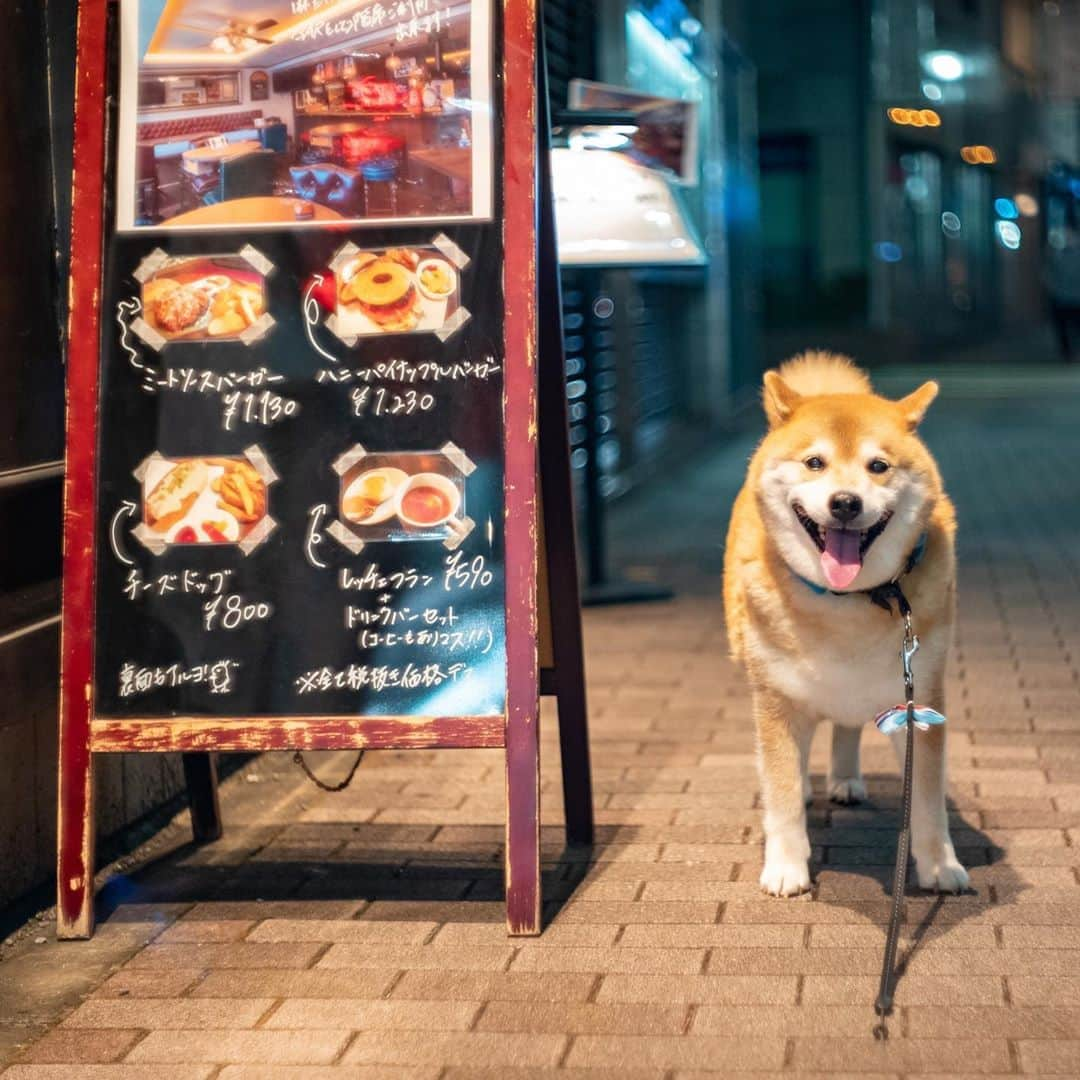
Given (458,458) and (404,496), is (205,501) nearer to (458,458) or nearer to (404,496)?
(404,496)

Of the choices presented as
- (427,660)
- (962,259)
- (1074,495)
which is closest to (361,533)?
(427,660)

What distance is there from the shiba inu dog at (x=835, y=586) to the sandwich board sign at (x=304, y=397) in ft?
2.13

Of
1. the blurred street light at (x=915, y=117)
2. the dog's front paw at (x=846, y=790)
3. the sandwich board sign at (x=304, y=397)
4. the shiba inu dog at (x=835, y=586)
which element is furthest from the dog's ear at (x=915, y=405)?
the blurred street light at (x=915, y=117)

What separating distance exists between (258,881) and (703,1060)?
5.96 ft

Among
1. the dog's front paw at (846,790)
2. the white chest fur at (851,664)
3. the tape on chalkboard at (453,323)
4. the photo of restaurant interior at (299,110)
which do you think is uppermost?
the photo of restaurant interior at (299,110)

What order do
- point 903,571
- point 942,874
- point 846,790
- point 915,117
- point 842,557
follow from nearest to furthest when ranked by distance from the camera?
point 842,557
point 903,571
point 942,874
point 846,790
point 915,117

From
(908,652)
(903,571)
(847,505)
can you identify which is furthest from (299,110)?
(908,652)

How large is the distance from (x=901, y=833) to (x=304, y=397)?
6.06 feet

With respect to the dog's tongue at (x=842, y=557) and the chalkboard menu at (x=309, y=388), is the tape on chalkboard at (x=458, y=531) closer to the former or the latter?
the chalkboard menu at (x=309, y=388)

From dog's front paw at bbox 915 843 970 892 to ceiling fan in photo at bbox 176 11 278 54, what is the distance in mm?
2756

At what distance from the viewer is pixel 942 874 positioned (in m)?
4.86

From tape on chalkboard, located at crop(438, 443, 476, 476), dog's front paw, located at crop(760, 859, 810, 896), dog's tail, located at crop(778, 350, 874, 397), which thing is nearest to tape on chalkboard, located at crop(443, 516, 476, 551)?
tape on chalkboard, located at crop(438, 443, 476, 476)

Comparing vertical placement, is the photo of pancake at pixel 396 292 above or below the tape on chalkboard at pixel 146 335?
above

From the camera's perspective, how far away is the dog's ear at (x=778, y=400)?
4.86 m
